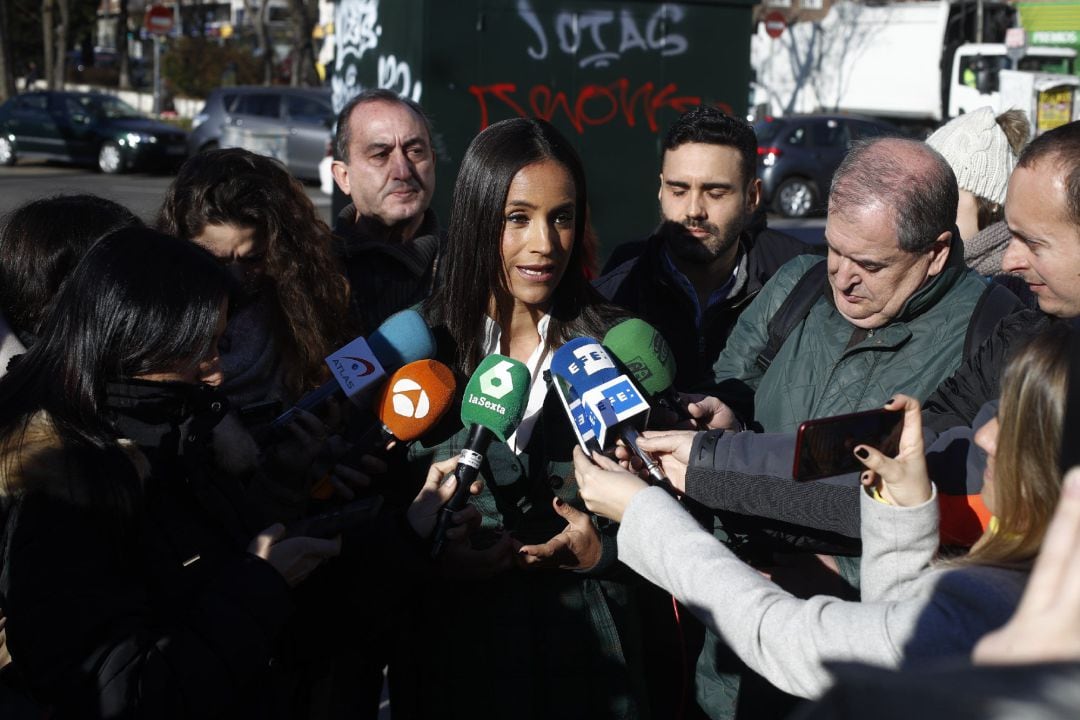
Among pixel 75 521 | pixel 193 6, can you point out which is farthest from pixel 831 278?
pixel 193 6

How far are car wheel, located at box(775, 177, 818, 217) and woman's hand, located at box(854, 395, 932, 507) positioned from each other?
1624 cm

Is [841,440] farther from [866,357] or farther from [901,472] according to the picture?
[866,357]

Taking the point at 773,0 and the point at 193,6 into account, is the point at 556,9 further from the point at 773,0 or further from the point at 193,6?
the point at 193,6

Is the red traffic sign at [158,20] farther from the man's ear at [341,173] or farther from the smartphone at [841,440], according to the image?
the smartphone at [841,440]

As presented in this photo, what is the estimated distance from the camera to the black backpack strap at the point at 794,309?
3.06 m

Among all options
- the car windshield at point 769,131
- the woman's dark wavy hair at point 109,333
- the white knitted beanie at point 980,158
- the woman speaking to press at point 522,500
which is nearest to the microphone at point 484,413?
the woman speaking to press at point 522,500

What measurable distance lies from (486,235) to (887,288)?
99cm

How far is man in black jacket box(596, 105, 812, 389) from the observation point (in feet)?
12.7

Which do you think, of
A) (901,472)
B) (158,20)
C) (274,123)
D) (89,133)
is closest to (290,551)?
(901,472)

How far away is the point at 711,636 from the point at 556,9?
5399 mm

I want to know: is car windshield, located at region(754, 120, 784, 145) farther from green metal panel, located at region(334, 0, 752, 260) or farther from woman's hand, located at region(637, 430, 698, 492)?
woman's hand, located at region(637, 430, 698, 492)

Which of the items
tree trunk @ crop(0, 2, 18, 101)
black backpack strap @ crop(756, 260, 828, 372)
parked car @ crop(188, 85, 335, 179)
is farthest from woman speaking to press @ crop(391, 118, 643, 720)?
tree trunk @ crop(0, 2, 18, 101)

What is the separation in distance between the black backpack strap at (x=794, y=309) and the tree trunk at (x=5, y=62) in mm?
31602

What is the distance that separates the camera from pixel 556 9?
7652 mm
